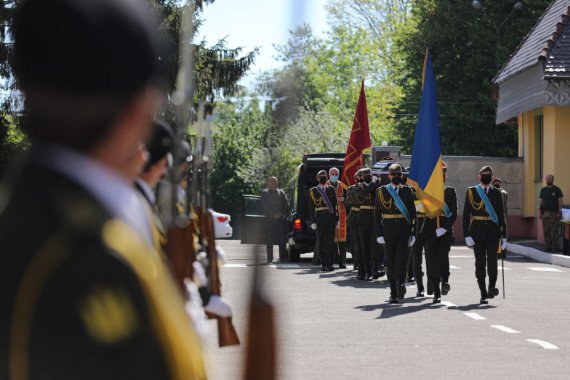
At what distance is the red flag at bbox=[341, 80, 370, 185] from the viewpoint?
2681 centimetres

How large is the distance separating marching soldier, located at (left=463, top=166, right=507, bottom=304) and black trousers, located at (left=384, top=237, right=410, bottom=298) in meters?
0.84

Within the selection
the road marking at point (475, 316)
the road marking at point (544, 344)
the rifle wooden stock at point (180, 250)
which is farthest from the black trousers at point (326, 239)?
the rifle wooden stock at point (180, 250)

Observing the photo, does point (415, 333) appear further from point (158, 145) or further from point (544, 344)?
point (158, 145)

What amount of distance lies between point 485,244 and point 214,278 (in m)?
13.0

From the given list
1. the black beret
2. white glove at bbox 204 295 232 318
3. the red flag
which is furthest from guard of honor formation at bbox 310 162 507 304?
white glove at bbox 204 295 232 318

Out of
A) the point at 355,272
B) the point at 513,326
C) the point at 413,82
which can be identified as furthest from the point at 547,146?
the point at 513,326

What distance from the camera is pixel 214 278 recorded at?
4.70 metres

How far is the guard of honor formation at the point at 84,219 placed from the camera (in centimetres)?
169

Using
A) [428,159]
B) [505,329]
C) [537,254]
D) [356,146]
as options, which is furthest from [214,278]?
[537,254]

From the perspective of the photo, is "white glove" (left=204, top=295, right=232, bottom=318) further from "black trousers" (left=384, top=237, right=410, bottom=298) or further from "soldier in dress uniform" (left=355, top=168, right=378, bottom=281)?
"soldier in dress uniform" (left=355, top=168, right=378, bottom=281)

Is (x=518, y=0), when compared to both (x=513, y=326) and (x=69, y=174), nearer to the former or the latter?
(x=513, y=326)

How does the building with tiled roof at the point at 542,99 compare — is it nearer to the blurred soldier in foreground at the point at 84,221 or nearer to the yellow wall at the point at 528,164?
the yellow wall at the point at 528,164

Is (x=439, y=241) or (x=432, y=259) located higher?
(x=439, y=241)

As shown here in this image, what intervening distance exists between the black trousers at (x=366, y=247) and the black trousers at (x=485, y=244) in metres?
4.82
